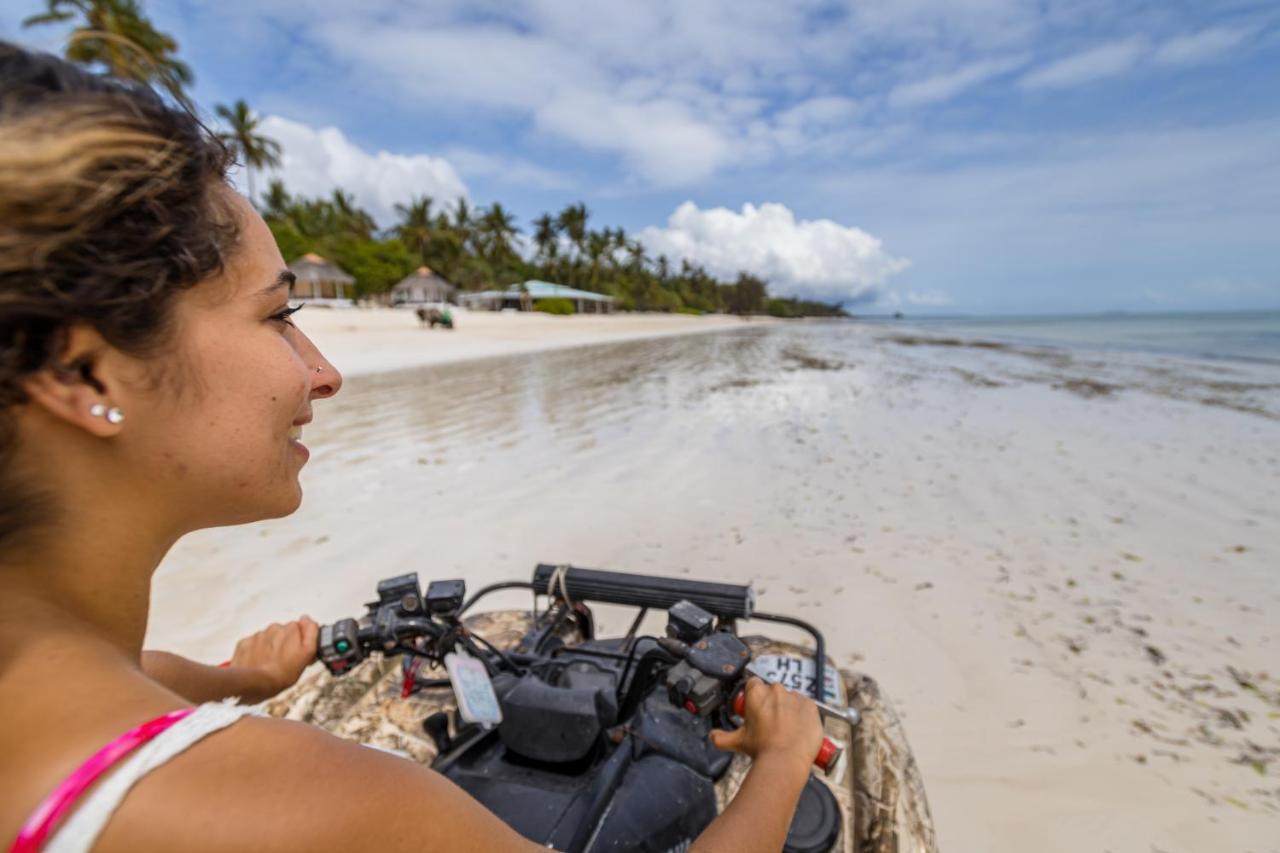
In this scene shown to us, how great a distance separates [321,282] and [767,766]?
167 feet

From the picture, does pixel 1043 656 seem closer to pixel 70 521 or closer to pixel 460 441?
pixel 70 521

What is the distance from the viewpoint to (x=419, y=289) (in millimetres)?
49094

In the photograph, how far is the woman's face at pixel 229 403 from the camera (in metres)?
0.81

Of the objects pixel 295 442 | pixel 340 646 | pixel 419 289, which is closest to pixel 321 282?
pixel 419 289

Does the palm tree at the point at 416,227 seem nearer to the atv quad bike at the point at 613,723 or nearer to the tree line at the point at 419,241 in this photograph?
the tree line at the point at 419,241

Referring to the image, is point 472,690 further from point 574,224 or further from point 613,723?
point 574,224

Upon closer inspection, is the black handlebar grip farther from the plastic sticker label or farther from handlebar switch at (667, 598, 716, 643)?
the plastic sticker label

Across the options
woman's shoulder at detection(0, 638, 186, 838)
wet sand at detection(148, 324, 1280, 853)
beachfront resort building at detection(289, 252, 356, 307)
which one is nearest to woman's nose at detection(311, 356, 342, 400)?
woman's shoulder at detection(0, 638, 186, 838)

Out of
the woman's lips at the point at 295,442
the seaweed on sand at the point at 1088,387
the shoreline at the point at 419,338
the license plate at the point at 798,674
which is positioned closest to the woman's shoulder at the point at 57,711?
the woman's lips at the point at 295,442

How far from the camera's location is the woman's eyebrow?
94 centimetres

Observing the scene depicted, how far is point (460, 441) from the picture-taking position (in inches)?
332

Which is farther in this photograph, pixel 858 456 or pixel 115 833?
pixel 858 456

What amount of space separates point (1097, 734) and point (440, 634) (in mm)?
3269

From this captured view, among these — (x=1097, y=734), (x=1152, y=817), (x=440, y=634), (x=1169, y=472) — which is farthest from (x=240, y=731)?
(x=1169, y=472)
